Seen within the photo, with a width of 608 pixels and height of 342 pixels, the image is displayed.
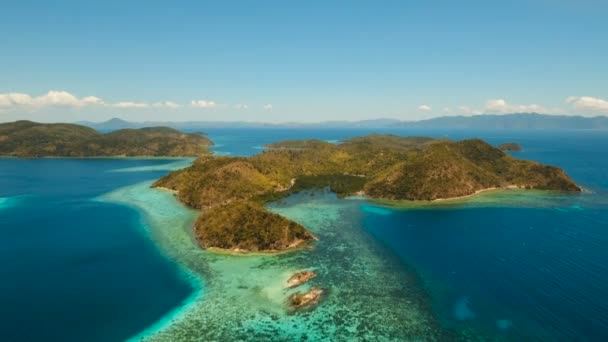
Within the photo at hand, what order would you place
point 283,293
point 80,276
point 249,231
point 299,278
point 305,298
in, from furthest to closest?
point 249,231 < point 80,276 < point 299,278 < point 283,293 < point 305,298

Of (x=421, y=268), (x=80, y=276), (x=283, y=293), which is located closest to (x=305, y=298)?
(x=283, y=293)

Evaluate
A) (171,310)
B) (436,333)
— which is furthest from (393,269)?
(171,310)

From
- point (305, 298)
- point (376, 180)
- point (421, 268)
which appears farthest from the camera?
point (376, 180)

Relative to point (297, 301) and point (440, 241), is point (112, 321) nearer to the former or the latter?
point (297, 301)

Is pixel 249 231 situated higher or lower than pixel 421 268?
higher

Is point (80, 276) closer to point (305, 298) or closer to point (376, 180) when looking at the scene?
point (305, 298)

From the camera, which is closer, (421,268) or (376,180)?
(421,268)

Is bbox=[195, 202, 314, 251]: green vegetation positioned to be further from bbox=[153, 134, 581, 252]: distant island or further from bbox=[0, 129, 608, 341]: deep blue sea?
bbox=[0, 129, 608, 341]: deep blue sea

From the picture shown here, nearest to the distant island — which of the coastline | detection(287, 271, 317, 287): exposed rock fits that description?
the coastline
